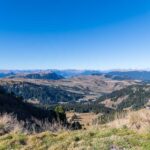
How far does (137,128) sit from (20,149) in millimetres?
6016

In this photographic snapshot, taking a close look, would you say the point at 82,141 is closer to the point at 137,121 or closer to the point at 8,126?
the point at 137,121

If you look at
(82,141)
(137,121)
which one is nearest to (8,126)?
(82,141)

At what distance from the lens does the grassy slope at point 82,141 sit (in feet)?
42.7

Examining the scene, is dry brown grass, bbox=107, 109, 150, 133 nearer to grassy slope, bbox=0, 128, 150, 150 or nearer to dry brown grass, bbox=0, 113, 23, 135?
grassy slope, bbox=0, 128, 150, 150

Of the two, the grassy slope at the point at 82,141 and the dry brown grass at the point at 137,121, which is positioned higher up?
the dry brown grass at the point at 137,121

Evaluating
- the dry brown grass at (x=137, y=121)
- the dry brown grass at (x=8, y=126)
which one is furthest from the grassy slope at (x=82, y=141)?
the dry brown grass at (x=8, y=126)

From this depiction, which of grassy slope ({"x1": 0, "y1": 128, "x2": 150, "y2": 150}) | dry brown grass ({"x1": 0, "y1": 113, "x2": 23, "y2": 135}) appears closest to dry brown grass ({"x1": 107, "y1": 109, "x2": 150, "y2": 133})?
grassy slope ({"x1": 0, "y1": 128, "x2": 150, "y2": 150})

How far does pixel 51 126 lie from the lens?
1933cm

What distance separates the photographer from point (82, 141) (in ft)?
46.8

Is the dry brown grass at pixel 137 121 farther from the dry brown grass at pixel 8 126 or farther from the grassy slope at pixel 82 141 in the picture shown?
the dry brown grass at pixel 8 126

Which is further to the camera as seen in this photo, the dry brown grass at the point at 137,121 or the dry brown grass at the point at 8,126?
the dry brown grass at the point at 8,126

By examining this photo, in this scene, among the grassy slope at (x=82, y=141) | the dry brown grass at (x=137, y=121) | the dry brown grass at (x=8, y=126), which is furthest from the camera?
the dry brown grass at (x=8, y=126)

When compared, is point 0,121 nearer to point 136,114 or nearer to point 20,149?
point 20,149

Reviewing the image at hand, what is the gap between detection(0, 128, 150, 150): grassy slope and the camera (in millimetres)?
13027
